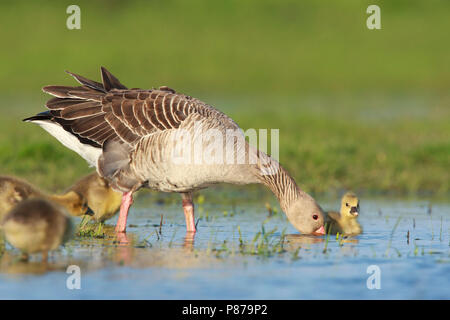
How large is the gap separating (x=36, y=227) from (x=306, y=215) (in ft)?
11.1

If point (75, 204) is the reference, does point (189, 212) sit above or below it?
below

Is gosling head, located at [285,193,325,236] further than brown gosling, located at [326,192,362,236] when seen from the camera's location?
No

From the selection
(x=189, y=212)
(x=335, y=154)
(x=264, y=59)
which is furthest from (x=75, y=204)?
(x=264, y=59)

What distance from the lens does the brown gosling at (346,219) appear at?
968 centimetres

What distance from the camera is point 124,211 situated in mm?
9625

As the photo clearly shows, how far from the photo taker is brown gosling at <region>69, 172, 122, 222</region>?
34.0ft

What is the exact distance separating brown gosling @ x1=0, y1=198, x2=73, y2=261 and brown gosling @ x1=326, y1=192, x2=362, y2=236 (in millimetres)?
3550

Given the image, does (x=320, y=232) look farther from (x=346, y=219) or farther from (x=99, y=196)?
(x=99, y=196)

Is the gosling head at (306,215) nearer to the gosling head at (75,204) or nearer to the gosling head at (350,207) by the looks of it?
the gosling head at (350,207)

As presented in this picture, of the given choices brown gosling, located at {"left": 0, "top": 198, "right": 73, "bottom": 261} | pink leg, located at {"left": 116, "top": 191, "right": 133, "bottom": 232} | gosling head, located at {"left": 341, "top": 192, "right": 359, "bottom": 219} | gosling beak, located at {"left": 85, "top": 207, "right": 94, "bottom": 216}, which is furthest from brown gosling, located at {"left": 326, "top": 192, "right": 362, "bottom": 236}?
brown gosling, located at {"left": 0, "top": 198, "right": 73, "bottom": 261}

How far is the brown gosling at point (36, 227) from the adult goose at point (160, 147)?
172 cm

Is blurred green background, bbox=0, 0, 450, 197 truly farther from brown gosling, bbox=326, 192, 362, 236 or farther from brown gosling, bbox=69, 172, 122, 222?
brown gosling, bbox=326, 192, 362, 236
